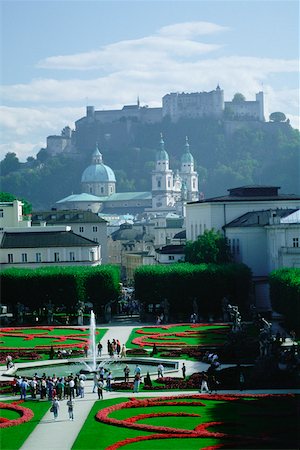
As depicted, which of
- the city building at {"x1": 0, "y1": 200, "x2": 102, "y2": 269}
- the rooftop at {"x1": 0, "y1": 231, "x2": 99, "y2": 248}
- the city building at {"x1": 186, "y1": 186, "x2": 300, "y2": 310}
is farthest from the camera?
the rooftop at {"x1": 0, "y1": 231, "x2": 99, "y2": 248}

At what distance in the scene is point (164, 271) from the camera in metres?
73.5

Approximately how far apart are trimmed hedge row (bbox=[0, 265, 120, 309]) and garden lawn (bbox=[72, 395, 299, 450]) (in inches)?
1381

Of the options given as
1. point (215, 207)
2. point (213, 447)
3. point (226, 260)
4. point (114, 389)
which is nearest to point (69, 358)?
point (114, 389)

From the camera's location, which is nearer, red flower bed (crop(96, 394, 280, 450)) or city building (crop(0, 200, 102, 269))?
red flower bed (crop(96, 394, 280, 450))

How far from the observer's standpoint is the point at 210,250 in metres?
85.2

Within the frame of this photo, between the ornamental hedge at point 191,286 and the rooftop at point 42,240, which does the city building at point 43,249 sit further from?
the ornamental hedge at point 191,286

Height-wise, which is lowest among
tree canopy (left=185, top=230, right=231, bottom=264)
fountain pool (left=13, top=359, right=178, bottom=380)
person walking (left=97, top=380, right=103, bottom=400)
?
person walking (left=97, top=380, right=103, bottom=400)

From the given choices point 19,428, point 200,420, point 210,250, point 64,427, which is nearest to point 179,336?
point 210,250

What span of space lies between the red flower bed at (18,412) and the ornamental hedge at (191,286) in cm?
3517

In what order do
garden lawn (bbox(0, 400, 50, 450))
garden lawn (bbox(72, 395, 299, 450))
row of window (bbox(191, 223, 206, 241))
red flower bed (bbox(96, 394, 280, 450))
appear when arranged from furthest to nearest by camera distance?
1. row of window (bbox(191, 223, 206, 241))
2. garden lawn (bbox(0, 400, 50, 450))
3. red flower bed (bbox(96, 394, 280, 450))
4. garden lawn (bbox(72, 395, 299, 450))

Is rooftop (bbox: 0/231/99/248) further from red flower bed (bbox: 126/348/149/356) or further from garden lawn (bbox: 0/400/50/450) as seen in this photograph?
garden lawn (bbox: 0/400/50/450)

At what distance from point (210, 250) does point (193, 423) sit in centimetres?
5143

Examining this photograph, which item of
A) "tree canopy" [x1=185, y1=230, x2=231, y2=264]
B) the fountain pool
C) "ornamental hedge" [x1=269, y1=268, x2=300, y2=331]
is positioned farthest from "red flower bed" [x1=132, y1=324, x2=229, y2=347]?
"tree canopy" [x1=185, y1=230, x2=231, y2=264]

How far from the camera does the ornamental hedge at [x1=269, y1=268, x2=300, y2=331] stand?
58094mm
